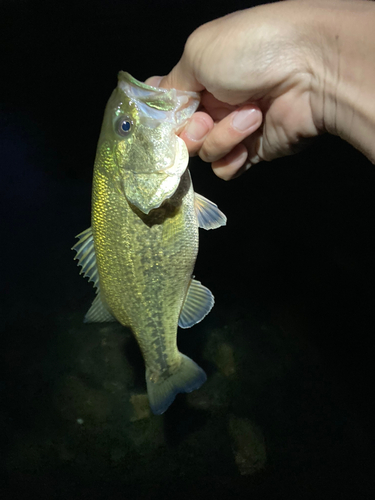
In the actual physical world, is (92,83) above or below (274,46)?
below

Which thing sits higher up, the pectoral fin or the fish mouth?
the fish mouth

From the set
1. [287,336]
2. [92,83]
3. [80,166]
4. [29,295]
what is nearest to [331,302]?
[287,336]

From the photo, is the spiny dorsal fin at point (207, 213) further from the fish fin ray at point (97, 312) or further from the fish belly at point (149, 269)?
the fish fin ray at point (97, 312)

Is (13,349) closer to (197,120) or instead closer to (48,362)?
(48,362)

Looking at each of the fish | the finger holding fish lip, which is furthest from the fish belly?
the finger holding fish lip

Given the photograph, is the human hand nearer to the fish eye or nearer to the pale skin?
the pale skin

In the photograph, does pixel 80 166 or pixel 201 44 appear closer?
pixel 201 44

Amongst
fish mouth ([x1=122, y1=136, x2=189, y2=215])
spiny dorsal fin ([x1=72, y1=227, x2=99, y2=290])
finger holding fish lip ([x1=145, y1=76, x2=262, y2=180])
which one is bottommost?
spiny dorsal fin ([x1=72, y1=227, x2=99, y2=290])
